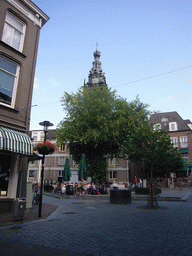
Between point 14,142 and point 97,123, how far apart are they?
19.4 m

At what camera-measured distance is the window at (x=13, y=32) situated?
11680 millimetres

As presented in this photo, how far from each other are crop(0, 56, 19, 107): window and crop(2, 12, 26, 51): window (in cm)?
132

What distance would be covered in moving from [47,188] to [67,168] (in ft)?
23.8

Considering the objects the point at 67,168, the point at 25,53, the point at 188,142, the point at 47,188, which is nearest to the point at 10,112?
the point at 25,53

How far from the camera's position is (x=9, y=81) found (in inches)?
446

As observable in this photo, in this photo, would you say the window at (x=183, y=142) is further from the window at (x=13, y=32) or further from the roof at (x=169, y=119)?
the window at (x=13, y=32)

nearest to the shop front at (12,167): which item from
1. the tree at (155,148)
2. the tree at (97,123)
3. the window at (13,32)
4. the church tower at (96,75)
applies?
the window at (13,32)

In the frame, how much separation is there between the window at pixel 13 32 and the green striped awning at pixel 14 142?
17.5 ft

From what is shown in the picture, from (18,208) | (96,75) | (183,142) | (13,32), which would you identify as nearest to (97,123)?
(13,32)

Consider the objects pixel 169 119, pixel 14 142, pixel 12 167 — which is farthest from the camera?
pixel 169 119

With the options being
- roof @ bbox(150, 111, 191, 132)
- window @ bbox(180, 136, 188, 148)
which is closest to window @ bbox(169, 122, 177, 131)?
roof @ bbox(150, 111, 191, 132)

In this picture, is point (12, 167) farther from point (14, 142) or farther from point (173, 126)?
point (173, 126)

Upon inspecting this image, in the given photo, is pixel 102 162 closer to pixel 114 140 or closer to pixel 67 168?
pixel 114 140

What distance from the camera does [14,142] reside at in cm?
966
